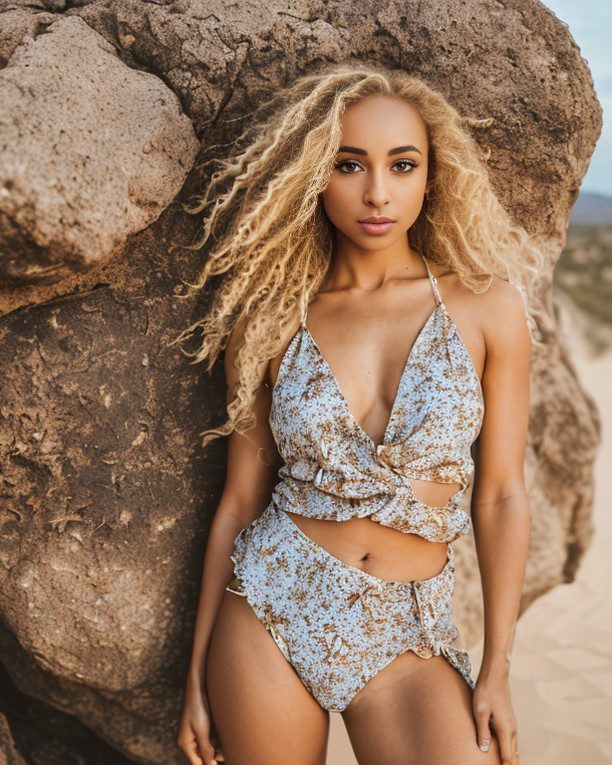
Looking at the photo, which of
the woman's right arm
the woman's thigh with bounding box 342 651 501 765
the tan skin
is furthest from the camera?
the woman's right arm

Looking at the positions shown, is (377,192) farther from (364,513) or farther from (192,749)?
(192,749)

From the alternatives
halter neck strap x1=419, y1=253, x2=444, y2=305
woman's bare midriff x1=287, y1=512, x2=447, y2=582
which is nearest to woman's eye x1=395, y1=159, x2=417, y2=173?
halter neck strap x1=419, y1=253, x2=444, y2=305

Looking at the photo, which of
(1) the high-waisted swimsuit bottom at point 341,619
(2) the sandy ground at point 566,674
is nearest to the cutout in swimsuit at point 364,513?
(1) the high-waisted swimsuit bottom at point 341,619

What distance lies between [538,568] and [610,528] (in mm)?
1549

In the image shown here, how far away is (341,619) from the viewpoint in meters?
2.28

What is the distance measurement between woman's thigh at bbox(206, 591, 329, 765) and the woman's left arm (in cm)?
51

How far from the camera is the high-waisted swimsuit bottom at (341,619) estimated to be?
2.26 m

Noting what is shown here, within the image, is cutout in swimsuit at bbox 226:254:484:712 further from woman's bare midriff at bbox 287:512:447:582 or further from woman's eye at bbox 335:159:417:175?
woman's eye at bbox 335:159:417:175

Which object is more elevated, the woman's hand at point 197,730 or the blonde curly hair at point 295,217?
the blonde curly hair at point 295,217

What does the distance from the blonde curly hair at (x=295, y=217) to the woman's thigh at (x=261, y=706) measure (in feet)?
2.22

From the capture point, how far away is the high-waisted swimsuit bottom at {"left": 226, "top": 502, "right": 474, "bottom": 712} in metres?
2.26

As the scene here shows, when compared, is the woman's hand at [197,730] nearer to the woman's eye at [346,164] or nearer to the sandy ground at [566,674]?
the sandy ground at [566,674]

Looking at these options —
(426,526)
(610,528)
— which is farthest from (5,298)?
(610,528)

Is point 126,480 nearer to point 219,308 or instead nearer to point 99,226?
point 219,308
